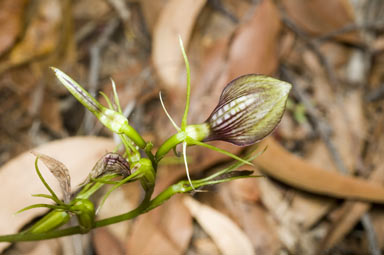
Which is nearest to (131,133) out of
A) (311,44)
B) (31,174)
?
(31,174)

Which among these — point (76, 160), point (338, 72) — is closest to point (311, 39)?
point (338, 72)

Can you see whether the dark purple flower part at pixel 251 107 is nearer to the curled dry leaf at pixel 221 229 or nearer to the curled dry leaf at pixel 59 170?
the curled dry leaf at pixel 59 170

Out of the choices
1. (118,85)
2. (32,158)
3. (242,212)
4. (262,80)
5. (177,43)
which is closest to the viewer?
(262,80)

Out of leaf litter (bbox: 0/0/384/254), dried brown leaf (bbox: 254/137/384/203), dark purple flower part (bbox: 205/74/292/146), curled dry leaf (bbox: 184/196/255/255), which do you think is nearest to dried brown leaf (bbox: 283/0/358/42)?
leaf litter (bbox: 0/0/384/254)

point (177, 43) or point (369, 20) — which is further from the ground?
point (177, 43)

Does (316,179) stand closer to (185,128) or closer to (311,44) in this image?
(311,44)

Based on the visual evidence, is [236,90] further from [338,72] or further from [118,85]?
[338,72]

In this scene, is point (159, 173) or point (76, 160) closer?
point (76, 160)
